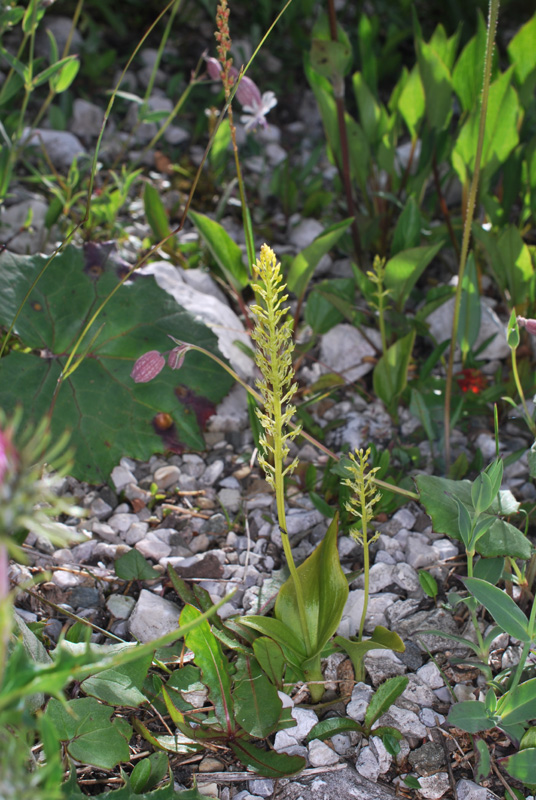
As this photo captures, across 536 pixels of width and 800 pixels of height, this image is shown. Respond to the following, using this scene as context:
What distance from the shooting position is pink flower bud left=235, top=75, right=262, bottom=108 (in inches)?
74.4

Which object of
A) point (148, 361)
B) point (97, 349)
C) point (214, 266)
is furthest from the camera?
point (214, 266)

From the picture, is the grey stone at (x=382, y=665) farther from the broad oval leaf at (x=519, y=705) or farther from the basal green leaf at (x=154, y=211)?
the basal green leaf at (x=154, y=211)

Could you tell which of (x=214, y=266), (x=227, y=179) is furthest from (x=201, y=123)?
(x=214, y=266)

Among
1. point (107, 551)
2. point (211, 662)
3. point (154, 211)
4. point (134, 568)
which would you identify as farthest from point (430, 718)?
point (154, 211)

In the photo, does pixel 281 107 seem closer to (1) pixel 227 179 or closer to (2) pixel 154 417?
(1) pixel 227 179

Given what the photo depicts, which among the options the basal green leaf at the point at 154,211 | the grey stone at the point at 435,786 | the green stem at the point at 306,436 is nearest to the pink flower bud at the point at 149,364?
the green stem at the point at 306,436

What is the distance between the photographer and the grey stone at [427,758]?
3.92ft

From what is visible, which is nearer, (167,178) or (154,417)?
(154,417)

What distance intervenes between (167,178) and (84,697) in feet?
6.77

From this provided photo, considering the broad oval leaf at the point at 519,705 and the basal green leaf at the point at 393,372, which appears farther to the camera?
the basal green leaf at the point at 393,372

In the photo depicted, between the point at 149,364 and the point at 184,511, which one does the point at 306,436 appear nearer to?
the point at 149,364

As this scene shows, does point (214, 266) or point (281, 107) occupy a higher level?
point (281, 107)

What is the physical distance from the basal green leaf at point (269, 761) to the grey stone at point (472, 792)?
26 cm

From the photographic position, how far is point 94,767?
3.91 feet
